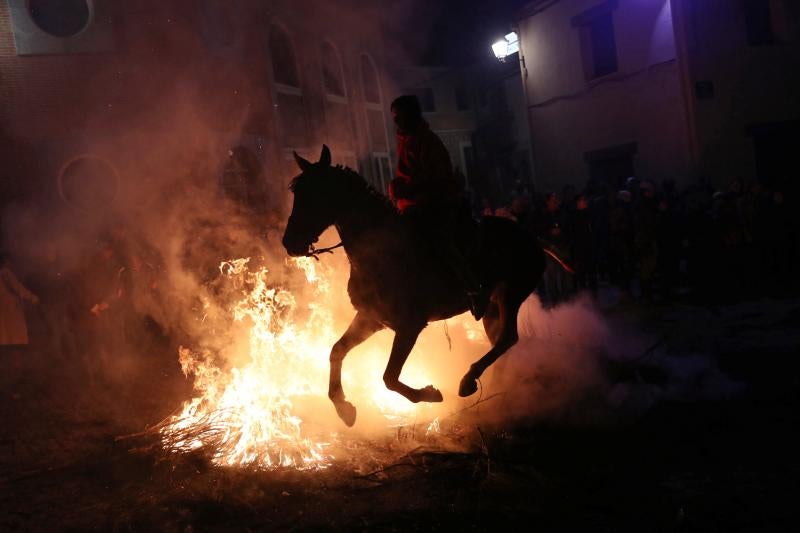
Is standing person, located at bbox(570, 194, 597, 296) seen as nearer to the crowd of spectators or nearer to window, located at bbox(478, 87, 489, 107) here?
the crowd of spectators

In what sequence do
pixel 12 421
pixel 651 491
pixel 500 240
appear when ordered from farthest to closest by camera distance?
pixel 12 421, pixel 500 240, pixel 651 491

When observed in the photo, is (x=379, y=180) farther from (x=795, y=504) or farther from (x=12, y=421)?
(x=795, y=504)

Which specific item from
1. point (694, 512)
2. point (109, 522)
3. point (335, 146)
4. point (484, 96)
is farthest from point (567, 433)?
point (484, 96)

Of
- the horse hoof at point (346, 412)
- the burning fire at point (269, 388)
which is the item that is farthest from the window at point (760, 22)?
the horse hoof at point (346, 412)

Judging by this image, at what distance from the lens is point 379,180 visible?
24.2 m

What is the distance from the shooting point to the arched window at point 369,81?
2370 centimetres

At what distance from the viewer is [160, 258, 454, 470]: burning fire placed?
6027mm

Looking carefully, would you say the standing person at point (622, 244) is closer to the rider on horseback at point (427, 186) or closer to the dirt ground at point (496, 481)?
the dirt ground at point (496, 481)

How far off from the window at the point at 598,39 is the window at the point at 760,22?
11.3 feet

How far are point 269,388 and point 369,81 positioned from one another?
18779 mm

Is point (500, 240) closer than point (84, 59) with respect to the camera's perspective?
Yes

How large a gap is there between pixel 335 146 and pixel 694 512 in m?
18.5

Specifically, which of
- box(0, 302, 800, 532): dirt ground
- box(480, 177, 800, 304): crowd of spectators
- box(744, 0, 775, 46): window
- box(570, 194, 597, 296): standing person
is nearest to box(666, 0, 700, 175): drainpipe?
box(744, 0, 775, 46): window

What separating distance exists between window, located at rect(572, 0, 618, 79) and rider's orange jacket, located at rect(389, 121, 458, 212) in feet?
50.5
